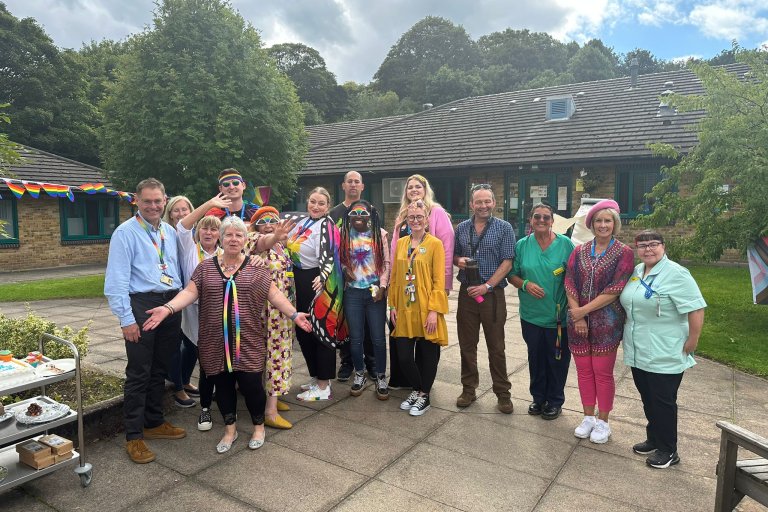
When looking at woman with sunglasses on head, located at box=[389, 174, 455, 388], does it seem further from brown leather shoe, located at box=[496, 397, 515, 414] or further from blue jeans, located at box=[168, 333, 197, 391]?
blue jeans, located at box=[168, 333, 197, 391]

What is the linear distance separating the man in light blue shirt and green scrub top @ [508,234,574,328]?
2.70m

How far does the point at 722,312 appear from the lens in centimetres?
819

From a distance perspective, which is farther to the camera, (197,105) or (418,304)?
(197,105)

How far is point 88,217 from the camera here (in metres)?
18.6

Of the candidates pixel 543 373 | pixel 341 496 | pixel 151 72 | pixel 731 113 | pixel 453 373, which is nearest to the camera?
pixel 341 496

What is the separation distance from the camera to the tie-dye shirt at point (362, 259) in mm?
4496

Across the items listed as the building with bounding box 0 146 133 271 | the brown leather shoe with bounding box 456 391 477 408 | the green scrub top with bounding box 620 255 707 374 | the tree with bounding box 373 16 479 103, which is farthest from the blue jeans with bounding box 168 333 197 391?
the tree with bounding box 373 16 479 103

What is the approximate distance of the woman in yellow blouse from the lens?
419cm

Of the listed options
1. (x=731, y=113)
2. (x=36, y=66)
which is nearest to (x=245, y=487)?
(x=731, y=113)

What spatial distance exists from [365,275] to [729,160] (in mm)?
5196

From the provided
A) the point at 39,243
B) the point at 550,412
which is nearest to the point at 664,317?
the point at 550,412

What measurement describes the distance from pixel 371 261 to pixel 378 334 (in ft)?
2.15

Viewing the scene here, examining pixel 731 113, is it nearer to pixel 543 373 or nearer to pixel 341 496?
pixel 543 373

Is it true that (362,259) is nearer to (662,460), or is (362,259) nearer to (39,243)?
(662,460)
